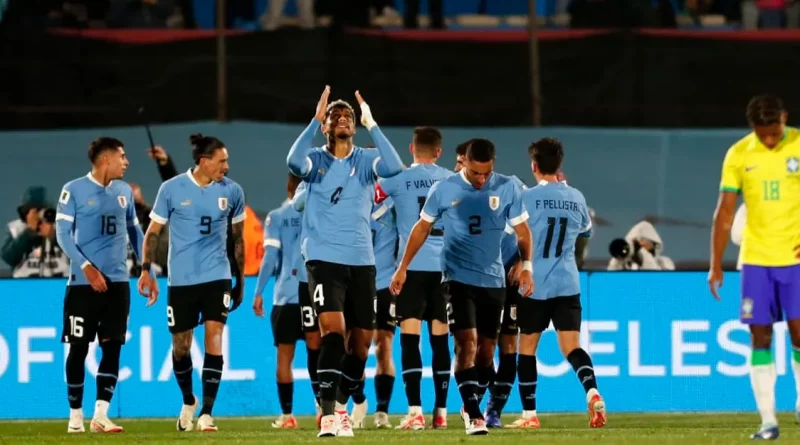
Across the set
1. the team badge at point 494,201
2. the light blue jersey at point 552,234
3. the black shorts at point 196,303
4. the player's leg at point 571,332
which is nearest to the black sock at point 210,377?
the black shorts at point 196,303

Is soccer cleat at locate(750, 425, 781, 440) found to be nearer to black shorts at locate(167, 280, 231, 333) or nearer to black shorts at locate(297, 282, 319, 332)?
black shorts at locate(297, 282, 319, 332)

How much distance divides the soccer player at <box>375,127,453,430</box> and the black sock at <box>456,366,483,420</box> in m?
1.29

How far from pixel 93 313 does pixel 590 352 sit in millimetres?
4534

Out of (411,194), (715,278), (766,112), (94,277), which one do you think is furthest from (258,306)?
(766,112)

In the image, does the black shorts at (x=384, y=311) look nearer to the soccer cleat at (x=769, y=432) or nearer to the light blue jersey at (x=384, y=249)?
the light blue jersey at (x=384, y=249)

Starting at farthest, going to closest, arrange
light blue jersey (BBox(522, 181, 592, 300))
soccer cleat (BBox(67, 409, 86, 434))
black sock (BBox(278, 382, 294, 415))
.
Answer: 1. black sock (BBox(278, 382, 294, 415))
2. soccer cleat (BBox(67, 409, 86, 434))
3. light blue jersey (BBox(522, 181, 592, 300))

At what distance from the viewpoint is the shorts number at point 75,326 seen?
13109 mm

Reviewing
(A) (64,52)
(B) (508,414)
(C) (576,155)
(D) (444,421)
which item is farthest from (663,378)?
(A) (64,52)

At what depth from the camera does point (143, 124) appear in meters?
19.5

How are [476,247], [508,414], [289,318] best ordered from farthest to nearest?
[508,414], [289,318], [476,247]

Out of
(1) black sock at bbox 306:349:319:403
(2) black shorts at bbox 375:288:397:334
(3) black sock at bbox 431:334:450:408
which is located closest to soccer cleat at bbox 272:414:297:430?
(1) black sock at bbox 306:349:319:403

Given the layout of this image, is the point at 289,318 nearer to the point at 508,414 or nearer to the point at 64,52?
the point at 508,414

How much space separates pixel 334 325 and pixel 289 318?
2.91 m

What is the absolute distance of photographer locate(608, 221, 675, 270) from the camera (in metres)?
17.4
